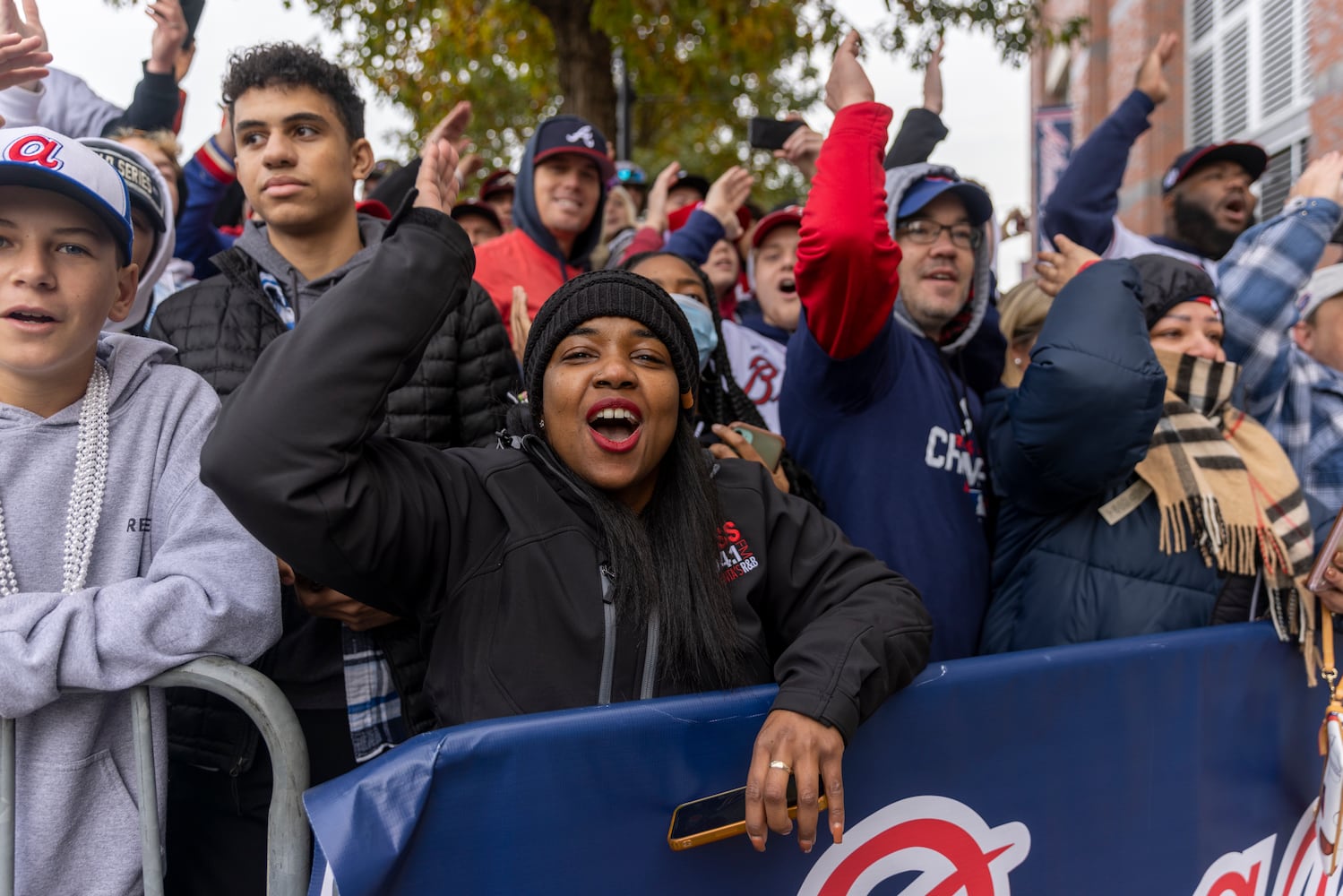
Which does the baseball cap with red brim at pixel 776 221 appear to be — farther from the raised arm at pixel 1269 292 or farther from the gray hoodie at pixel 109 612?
the gray hoodie at pixel 109 612

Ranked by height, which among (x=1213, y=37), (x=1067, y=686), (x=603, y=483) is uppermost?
(x=1213, y=37)

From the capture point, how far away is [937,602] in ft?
9.00

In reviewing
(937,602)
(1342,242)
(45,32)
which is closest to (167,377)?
(45,32)

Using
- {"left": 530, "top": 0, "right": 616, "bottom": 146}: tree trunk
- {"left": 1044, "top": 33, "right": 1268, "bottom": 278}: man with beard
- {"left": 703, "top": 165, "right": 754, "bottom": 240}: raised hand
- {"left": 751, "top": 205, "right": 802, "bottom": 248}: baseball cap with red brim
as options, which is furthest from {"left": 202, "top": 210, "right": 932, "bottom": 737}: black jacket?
{"left": 530, "top": 0, "right": 616, "bottom": 146}: tree trunk

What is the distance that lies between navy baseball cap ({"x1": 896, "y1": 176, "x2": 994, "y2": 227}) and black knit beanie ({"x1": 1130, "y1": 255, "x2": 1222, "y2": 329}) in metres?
0.47

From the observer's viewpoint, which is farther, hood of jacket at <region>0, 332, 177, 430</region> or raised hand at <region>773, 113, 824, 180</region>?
raised hand at <region>773, 113, 824, 180</region>

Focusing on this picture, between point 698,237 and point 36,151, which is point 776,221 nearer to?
point 698,237

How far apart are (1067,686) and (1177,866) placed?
0.53 metres

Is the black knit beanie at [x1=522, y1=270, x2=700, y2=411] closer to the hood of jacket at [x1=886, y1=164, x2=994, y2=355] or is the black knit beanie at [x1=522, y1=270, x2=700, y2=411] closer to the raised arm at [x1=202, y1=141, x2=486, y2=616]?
the raised arm at [x1=202, y1=141, x2=486, y2=616]

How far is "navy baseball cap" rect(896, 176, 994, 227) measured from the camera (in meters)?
3.08

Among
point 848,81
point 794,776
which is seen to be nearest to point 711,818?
point 794,776

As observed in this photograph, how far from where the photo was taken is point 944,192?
3.12 metres

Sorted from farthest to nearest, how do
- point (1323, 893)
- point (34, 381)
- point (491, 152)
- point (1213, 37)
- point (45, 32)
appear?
1. point (491, 152)
2. point (1213, 37)
3. point (1323, 893)
4. point (45, 32)
5. point (34, 381)

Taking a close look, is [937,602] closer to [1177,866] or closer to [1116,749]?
[1116,749]
